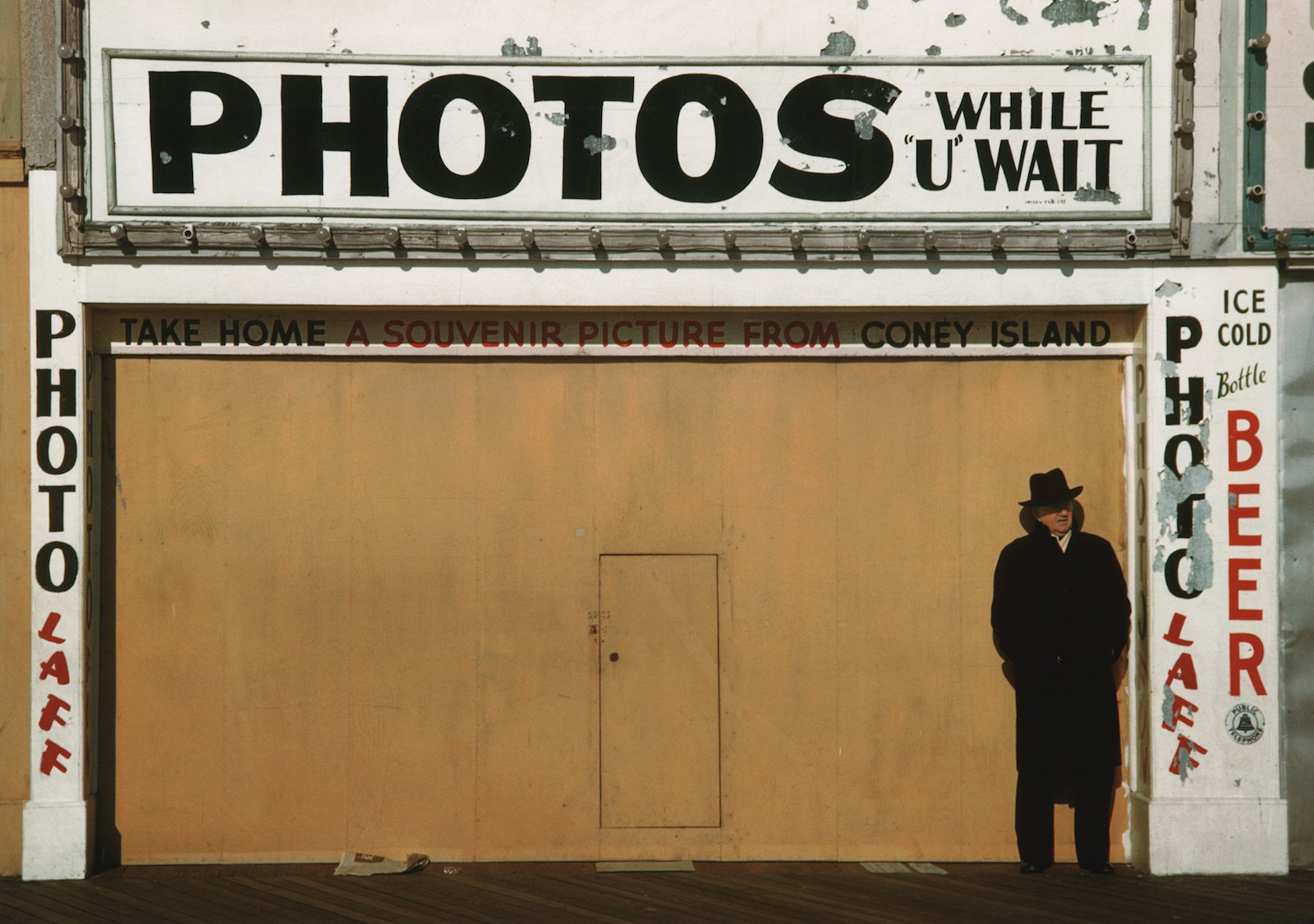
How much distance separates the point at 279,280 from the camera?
21.6ft

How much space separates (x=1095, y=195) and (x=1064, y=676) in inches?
101

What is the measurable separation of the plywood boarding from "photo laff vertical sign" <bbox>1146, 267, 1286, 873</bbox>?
13.2 inches

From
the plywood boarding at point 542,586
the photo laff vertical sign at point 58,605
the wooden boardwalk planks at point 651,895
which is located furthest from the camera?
the plywood boarding at point 542,586

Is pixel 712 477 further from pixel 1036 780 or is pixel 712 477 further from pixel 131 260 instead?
pixel 131 260

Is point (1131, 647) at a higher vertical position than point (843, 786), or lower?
higher

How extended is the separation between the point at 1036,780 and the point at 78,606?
512 cm

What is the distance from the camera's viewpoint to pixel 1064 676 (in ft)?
21.7

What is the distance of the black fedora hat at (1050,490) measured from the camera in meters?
6.66

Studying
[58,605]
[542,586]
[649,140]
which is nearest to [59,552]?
[58,605]

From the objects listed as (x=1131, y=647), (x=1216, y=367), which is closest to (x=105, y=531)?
(x=1131, y=647)

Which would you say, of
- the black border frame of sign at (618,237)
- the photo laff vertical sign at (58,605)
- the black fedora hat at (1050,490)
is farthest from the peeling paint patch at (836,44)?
the photo laff vertical sign at (58,605)

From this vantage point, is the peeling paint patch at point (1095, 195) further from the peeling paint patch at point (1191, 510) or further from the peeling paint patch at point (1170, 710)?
the peeling paint patch at point (1170, 710)

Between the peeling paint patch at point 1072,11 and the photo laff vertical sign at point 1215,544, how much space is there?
1443 millimetres

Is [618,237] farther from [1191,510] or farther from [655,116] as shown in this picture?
[1191,510]
